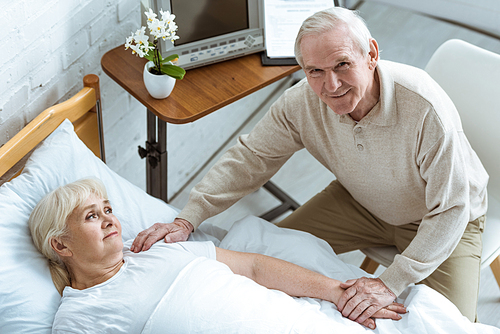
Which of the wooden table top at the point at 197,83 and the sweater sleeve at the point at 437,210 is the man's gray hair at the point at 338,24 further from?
the wooden table top at the point at 197,83

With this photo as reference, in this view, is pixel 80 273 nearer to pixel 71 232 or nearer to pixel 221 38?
pixel 71 232

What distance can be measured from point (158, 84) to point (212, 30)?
1.02ft

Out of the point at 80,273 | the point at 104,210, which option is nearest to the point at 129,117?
the point at 104,210

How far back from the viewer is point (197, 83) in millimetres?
1682

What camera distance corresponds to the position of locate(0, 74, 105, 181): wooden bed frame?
4.31 ft

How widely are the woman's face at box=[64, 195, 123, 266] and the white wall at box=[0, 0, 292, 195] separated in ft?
1.30

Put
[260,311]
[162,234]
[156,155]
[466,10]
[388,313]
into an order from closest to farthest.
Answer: [260,311]
[388,313]
[162,234]
[156,155]
[466,10]

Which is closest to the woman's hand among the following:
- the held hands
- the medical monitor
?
the held hands

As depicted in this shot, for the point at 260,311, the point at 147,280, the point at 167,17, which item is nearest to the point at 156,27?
the point at 167,17

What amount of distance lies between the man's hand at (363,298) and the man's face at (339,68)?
46 cm

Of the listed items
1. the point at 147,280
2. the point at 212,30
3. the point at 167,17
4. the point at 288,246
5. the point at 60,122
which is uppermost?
the point at 167,17

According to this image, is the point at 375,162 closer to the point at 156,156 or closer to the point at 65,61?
the point at 156,156

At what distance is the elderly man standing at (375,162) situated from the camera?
4.20 ft

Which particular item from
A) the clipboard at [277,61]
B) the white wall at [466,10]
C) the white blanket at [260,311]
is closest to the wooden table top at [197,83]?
the clipboard at [277,61]
